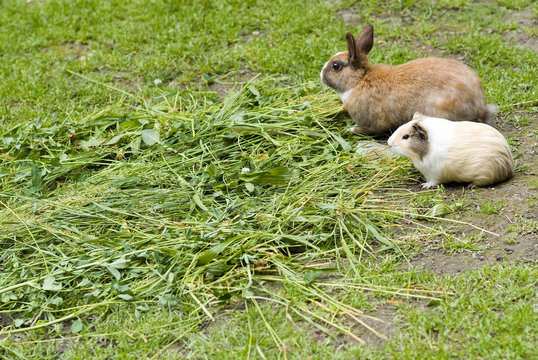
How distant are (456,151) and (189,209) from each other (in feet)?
6.86

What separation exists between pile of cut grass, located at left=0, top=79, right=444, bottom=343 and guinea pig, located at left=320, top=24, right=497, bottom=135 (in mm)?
308

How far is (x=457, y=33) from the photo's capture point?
743 cm

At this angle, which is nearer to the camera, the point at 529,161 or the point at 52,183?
the point at 529,161

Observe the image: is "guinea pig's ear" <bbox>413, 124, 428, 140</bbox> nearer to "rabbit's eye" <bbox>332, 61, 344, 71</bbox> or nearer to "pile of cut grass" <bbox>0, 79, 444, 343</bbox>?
"pile of cut grass" <bbox>0, 79, 444, 343</bbox>

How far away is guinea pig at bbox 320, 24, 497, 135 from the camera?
540 cm

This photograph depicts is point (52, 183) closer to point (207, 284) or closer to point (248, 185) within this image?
point (248, 185)

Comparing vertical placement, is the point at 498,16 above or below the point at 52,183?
above

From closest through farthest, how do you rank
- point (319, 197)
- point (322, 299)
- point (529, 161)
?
point (322, 299), point (319, 197), point (529, 161)

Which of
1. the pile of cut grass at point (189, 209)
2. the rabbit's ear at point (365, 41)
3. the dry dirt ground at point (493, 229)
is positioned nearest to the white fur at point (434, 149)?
the dry dirt ground at point (493, 229)

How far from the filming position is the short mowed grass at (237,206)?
3783 millimetres

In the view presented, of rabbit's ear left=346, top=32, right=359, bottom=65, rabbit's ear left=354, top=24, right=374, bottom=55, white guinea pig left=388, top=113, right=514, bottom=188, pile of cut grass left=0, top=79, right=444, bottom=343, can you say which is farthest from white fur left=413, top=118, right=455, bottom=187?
rabbit's ear left=354, top=24, right=374, bottom=55

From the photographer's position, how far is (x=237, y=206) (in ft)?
15.8

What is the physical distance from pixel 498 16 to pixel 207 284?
5383 millimetres

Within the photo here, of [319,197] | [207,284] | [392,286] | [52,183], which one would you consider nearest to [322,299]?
[392,286]
